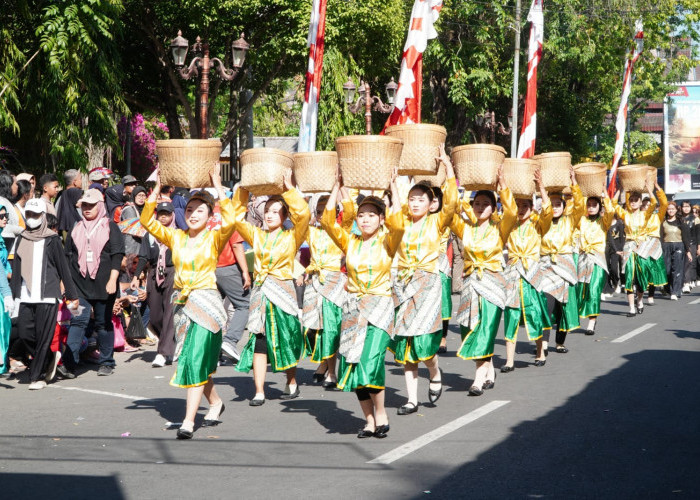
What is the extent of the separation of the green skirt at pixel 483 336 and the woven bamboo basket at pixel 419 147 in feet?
5.79

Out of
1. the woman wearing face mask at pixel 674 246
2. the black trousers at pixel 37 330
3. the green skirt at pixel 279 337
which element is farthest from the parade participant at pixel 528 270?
the woman wearing face mask at pixel 674 246

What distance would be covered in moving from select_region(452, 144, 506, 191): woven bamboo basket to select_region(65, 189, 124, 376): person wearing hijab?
13.2 feet

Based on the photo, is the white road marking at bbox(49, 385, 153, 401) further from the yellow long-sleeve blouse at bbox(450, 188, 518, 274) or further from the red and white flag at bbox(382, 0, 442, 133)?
the red and white flag at bbox(382, 0, 442, 133)

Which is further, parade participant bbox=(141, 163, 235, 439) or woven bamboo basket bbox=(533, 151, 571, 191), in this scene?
woven bamboo basket bbox=(533, 151, 571, 191)

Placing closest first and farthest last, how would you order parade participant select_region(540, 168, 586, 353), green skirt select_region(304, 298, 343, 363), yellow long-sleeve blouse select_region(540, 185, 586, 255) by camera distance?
1. green skirt select_region(304, 298, 343, 363)
2. parade participant select_region(540, 168, 586, 353)
3. yellow long-sleeve blouse select_region(540, 185, 586, 255)

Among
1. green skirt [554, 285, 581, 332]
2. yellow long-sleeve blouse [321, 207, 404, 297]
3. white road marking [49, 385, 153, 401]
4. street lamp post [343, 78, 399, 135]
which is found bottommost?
white road marking [49, 385, 153, 401]

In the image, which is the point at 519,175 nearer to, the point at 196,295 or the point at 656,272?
the point at 196,295

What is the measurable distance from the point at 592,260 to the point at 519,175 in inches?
202

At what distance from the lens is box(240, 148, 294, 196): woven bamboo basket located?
7.79 metres

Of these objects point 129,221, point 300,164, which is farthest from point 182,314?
point 129,221

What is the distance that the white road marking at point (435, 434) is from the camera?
262 inches

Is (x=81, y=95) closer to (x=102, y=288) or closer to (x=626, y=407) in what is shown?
(x=102, y=288)

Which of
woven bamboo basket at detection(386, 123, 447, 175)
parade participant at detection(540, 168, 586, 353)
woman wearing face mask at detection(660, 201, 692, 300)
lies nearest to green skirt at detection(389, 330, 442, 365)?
woven bamboo basket at detection(386, 123, 447, 175)

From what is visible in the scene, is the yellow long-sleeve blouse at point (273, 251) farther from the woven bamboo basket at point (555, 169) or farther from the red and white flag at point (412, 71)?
the red and white flag at point (412, 71)
